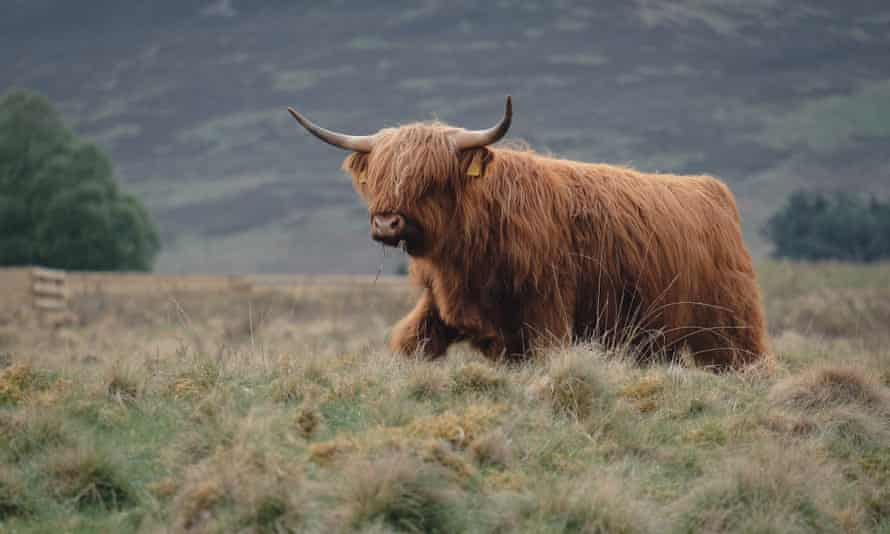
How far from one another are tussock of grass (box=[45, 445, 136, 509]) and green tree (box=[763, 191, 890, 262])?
70.0 metres

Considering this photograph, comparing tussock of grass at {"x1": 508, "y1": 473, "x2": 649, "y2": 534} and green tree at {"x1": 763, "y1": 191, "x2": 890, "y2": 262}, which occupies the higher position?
tussock of grass at {"x1": 508, "y1": 473, "x2": 649, "y2": 534}

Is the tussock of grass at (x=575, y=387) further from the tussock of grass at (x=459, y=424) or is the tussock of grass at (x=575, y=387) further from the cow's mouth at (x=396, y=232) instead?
the cow's mouth at (x=396, y=232)

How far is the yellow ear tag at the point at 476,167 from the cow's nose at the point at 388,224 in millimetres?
615

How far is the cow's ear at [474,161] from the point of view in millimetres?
8234

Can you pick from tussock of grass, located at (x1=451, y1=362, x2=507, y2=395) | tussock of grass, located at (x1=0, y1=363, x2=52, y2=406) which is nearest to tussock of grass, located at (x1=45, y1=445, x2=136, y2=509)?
tussock of grass, located at (x1=0, y1=363, x2=52, y2=406)

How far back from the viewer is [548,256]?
8.41 m

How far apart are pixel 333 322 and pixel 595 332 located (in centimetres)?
2005

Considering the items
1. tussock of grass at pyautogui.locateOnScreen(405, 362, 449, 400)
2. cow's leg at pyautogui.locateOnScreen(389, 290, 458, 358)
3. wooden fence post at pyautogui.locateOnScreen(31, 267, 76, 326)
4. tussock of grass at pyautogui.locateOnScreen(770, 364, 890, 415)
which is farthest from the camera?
wooden fence post at pyautogui.locateOnScreen(31, 267, 76, 326)

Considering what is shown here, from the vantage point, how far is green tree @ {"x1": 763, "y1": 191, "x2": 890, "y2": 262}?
7194 cm

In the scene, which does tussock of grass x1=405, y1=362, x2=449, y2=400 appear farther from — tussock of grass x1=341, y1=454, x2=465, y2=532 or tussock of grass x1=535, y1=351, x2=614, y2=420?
tussock of grass x1=341, y1=454, x2=465, y2=532

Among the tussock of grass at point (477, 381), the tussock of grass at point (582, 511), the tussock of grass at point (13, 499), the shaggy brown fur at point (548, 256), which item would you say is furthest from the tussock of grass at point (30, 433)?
the shaggy brown fur at point (548, 256)

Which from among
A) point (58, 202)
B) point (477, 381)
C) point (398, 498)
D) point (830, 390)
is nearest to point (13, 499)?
point (398, 498)

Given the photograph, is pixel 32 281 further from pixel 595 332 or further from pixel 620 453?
pixel 620 453

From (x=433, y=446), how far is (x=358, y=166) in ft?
11.1
